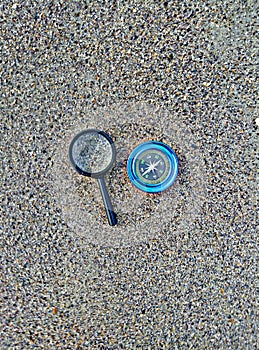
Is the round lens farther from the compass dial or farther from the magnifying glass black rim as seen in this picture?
the compass dial

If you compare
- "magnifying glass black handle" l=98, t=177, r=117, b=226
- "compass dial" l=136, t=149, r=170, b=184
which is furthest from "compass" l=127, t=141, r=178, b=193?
"magnifying glass black handle" l=98, t=177, r=117, b=226

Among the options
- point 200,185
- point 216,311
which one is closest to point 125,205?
point 200,185

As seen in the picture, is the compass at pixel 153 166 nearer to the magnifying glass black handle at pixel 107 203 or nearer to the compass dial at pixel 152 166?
the compass dial at pixel 152 166

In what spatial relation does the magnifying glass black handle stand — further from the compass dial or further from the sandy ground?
the compass dial

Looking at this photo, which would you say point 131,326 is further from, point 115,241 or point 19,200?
point 19,200

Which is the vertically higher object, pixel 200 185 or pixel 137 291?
pixel 200 185

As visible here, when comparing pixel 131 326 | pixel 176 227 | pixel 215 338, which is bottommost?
pixel 215 338

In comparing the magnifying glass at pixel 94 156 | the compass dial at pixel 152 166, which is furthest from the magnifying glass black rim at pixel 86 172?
the compass dial at pixel 152 166

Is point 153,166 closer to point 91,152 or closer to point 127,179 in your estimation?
point 127,179

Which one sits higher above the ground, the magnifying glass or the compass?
the magnifying glass
